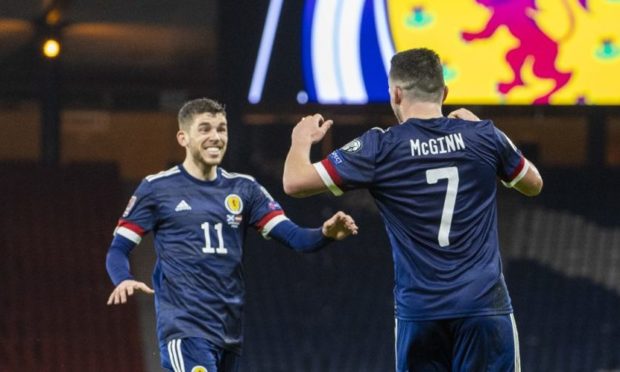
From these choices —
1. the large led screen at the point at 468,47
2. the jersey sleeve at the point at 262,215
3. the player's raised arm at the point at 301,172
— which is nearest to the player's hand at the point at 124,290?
the jersey sleeve at the point at 262,215

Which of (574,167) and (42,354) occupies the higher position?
(574,167)

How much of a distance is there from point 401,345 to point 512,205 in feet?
23.7

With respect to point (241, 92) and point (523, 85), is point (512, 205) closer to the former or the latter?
point (523, 85)

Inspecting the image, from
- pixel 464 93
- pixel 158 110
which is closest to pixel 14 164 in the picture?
pixel 158 110

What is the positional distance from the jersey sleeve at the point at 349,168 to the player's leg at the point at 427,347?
0.47 metres

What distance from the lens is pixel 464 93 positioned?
32.2 feet

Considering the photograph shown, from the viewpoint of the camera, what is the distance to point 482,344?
382 centimetres

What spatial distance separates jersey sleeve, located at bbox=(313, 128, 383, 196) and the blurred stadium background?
5.90 metres

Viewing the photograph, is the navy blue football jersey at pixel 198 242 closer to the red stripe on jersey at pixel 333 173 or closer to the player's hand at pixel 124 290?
the player's hand at pixel 124 290

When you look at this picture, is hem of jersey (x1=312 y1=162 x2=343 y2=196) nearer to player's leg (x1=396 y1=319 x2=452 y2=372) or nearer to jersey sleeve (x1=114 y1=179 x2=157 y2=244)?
player's leg (x1=396 y1=319 x2=452 y2=372)

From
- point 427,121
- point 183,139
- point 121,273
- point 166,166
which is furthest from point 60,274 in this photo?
point 427,121

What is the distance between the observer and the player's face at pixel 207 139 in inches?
208

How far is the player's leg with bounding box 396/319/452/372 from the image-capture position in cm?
384

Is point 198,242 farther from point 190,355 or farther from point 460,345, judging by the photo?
point 460,345
